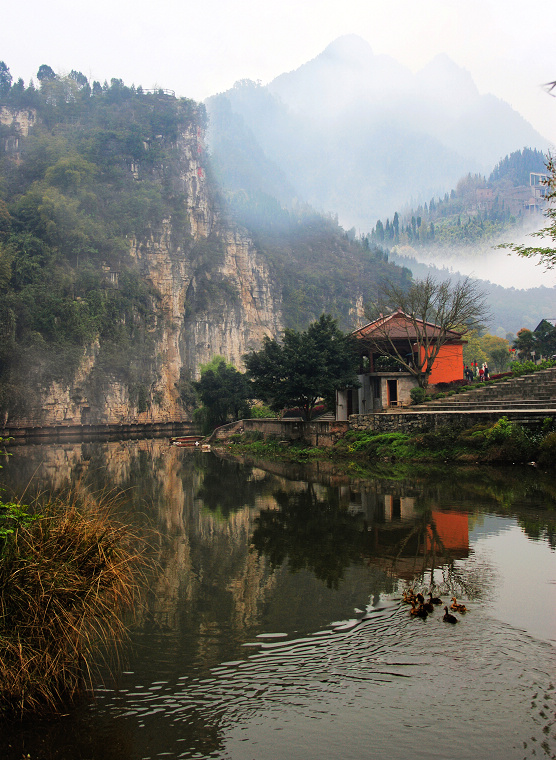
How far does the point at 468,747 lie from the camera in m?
3.64

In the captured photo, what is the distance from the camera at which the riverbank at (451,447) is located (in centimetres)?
1614

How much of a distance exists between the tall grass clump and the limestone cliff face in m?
63.8

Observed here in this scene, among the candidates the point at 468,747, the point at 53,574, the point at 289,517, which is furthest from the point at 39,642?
the point at 289,517

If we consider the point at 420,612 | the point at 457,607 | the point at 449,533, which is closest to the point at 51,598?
the point at 420,612

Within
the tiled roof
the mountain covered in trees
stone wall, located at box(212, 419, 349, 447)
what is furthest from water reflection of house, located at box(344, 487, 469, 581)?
the mountain covered in trees

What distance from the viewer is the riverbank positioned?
16.1 meters

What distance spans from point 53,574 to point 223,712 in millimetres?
1538

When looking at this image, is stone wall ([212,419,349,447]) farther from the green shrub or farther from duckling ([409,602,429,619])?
Answer: duckling ([409,602,429,619])

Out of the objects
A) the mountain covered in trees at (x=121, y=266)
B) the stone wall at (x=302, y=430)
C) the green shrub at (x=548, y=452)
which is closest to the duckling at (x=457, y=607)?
the green shrub at (x=548, y=452)

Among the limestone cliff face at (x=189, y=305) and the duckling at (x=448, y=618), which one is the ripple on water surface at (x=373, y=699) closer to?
the duckling at (x=448, y=618)

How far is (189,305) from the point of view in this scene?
90312 mm

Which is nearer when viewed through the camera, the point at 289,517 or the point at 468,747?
the point at 468,747

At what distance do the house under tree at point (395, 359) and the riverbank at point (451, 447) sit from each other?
5100 millimetres

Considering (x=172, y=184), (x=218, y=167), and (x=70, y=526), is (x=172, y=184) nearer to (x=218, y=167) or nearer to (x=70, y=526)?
(x=218, y=167)
